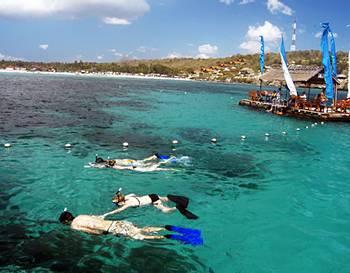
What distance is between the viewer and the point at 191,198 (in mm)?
16781

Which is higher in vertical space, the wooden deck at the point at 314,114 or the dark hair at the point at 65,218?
the wooden deck at the point at 314,114

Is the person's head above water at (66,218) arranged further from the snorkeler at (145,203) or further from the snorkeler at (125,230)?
the snorkeler at (145,203)

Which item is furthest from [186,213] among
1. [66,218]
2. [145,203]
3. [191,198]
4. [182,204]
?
[66,218]

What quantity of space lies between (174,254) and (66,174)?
9.81 m

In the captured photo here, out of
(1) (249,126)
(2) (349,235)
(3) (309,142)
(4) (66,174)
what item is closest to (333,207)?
(2) (349,235)

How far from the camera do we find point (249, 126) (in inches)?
1580

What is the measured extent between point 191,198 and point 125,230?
4.89 meters

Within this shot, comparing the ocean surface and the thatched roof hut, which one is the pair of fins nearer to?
the ocean surface

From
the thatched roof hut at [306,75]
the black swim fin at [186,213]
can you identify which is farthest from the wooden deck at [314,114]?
the black swim fin at [186,213]

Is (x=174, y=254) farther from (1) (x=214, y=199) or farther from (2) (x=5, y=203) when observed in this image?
(2) (x=5, y=203)

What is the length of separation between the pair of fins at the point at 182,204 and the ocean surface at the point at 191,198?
26 centimetres

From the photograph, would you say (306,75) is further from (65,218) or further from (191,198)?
(65,218)

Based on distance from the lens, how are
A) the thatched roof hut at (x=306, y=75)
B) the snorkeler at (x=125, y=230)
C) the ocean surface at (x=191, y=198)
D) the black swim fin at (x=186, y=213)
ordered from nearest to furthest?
the ocean surface at (x=191, y=198) → the snorkeler at (x=125, y=230) → the black swim fin at (x=186, y=213) → the thatched roof hut at (x=306, y=75)

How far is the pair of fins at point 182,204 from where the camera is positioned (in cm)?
Result: 1463
